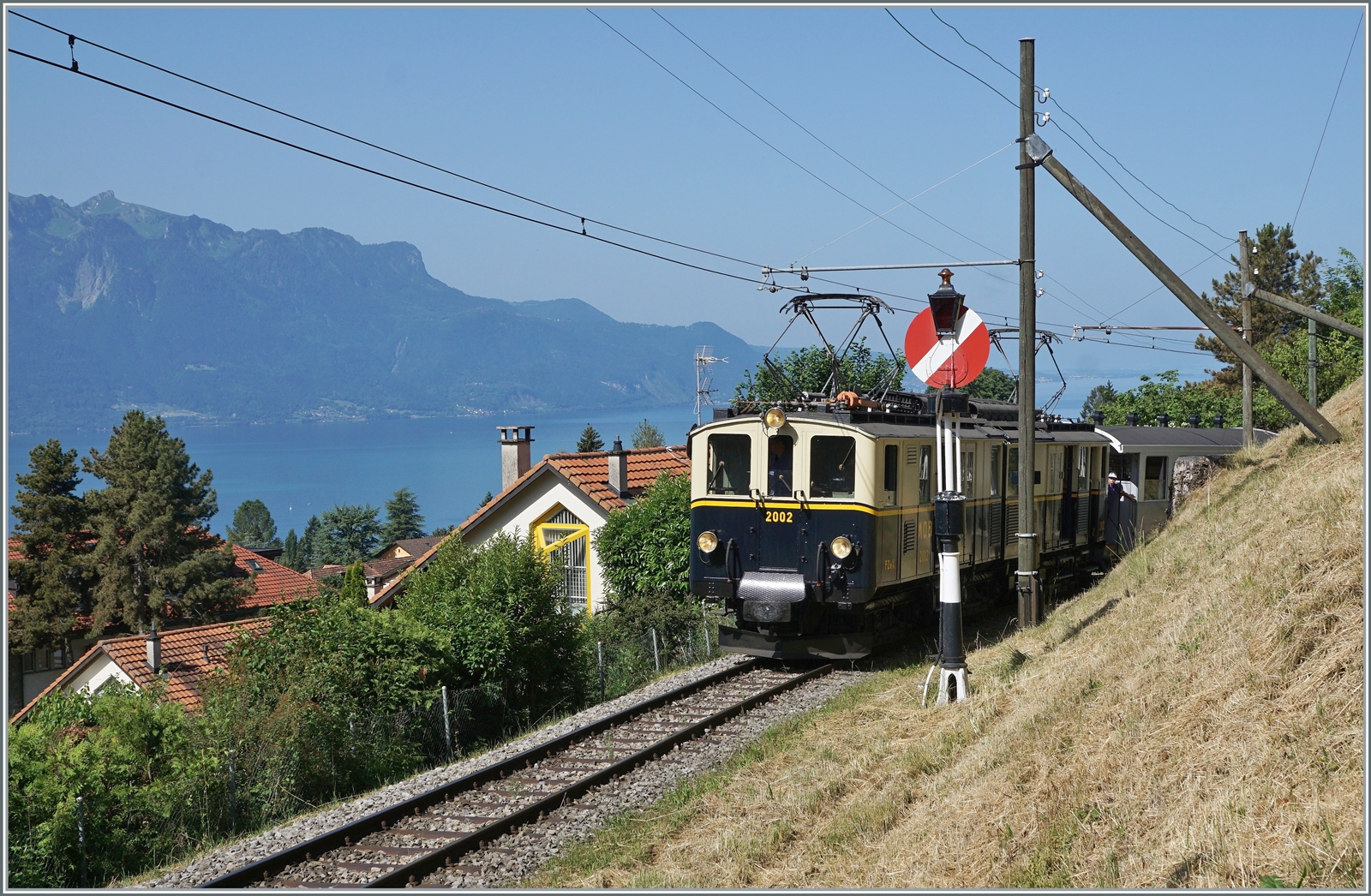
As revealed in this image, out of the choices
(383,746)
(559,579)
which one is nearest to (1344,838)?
(383,746)

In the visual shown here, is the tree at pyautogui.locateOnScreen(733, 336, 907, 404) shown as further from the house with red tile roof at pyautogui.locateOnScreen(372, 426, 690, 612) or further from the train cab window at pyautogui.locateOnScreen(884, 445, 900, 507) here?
the train cab window at pyautogui.locateOnScreen(884, 445, 900, 507)

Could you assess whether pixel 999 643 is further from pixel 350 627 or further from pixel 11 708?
pixel 11 708

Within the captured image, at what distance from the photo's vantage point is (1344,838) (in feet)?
15.9

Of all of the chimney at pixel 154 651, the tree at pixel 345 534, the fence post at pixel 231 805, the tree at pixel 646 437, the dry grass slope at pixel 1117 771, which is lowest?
the tree at pixel 345 534

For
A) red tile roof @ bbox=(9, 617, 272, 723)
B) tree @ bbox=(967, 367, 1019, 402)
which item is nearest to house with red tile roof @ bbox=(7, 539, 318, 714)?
red tile roof @ bbox=(9, 617, 272, 723)

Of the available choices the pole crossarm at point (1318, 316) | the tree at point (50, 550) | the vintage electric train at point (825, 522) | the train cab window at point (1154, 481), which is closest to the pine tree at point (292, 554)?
the tree at point (50, 550)

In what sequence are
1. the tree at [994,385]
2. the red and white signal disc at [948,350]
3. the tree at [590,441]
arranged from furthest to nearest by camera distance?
the tree at [994,385] < the tree at [590,441] < the red and white signal disc at [948,350]

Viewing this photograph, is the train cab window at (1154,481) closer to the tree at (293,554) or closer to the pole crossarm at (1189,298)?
the pole crossarm at (1189,298)

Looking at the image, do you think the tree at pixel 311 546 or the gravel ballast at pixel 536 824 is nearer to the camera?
the gravel ballast at pixel 536 824

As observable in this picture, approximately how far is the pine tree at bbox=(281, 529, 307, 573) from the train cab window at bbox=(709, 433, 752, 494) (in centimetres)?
11612

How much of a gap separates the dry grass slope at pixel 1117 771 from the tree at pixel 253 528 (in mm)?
143107

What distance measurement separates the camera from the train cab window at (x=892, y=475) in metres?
13.6

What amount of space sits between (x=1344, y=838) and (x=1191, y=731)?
159 centimetres

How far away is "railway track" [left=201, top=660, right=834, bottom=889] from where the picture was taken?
301 inches
